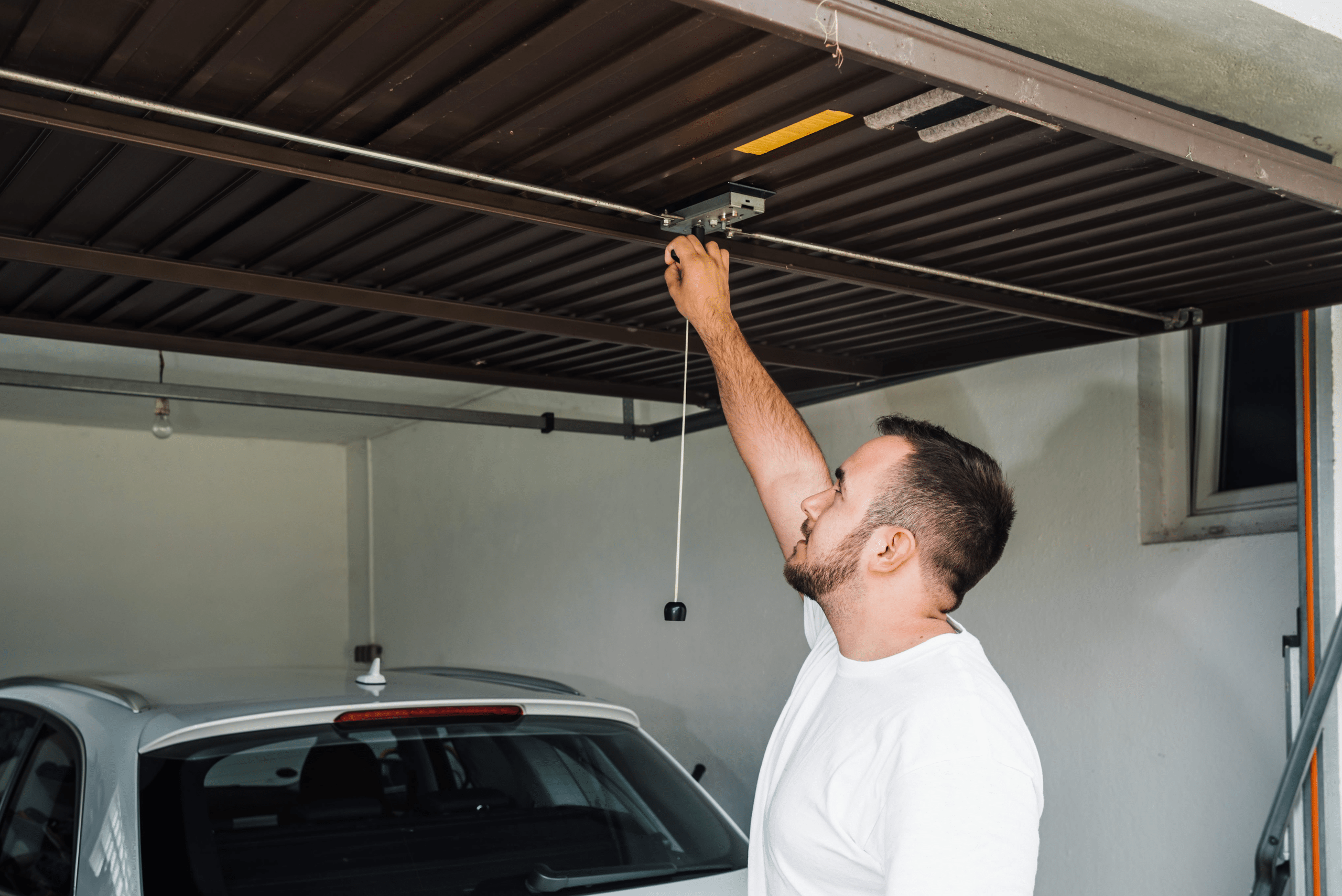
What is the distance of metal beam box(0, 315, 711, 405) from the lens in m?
3.85

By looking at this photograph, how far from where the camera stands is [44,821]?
2646 millimetres

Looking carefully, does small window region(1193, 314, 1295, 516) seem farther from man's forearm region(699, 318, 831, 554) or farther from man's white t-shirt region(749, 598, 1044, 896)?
man's white t-shirt region(749, 598, 1044, 896)

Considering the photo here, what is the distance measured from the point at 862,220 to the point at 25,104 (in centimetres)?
191

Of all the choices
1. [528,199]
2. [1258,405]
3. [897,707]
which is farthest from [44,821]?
A: [1258,405]

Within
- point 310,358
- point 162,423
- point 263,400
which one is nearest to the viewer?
point 310,358

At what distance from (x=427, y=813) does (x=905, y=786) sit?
1.62 meters

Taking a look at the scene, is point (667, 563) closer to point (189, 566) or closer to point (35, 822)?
point (35, 822)

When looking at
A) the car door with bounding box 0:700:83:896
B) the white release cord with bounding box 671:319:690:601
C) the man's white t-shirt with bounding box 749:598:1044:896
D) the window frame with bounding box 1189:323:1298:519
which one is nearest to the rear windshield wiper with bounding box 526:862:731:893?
the man's white t-shirt with bounding box 749:598:1044:896

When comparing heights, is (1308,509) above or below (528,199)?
below

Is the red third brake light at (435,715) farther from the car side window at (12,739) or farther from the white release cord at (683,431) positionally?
the car side window at (12,739)

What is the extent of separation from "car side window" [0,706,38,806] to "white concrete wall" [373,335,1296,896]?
3519 mm

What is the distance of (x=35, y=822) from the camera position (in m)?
2.69

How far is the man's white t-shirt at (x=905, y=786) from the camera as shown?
1.49 meters

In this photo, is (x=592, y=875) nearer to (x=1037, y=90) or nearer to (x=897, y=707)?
(x=897, y=707)
